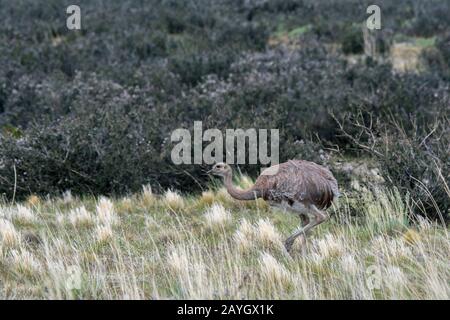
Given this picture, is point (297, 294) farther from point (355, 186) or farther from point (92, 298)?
point (355, 186)

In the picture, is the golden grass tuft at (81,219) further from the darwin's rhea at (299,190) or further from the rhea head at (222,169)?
the darwin's rhea at (299,190)

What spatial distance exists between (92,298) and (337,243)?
2.06 m

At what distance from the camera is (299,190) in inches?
238

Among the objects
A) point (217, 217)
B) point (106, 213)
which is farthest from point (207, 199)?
point (106, 213)

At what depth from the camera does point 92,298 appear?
4.95 metres

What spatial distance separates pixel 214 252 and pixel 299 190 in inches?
33.6

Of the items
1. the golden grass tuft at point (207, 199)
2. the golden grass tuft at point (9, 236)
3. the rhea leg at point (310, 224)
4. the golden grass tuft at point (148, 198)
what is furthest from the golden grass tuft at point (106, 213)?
the rhea leg at point (310, 224)

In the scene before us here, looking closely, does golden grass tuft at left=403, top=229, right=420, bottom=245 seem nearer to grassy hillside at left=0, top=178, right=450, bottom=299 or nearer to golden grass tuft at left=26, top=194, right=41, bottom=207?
grassy hillside at left=0, top=178, right=450, bottom=299

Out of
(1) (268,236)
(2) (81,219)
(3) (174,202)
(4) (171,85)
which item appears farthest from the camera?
(4) (171,85)

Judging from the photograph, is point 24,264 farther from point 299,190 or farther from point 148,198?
point 148,198

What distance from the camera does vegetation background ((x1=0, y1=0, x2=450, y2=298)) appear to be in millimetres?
5391

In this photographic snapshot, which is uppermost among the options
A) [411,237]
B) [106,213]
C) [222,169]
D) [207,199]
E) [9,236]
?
[222,169]

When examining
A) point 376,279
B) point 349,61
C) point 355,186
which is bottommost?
point 349,61
